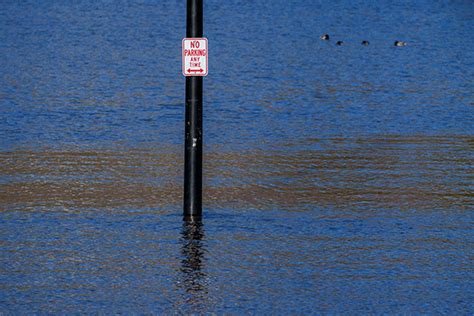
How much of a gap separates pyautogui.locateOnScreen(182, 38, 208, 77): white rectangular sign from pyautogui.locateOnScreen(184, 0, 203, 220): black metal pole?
0.29 feet

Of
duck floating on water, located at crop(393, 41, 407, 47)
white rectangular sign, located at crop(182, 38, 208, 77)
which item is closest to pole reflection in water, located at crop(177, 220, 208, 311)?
white rectangular sign, located at crop(182, 38, 208, 77)

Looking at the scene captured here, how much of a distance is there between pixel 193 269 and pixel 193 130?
2.61 meters

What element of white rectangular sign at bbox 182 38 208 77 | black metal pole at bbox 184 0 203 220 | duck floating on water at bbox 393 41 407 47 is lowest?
duck floating on water at bbox 393 41 407 47

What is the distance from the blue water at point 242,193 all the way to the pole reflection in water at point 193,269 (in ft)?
0.08

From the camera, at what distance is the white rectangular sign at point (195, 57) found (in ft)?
41.1

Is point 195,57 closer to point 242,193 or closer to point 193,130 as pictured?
point 193,130

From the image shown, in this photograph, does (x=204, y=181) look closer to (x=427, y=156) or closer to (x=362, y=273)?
(x=427, y=156)

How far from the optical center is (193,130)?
42.0 feet

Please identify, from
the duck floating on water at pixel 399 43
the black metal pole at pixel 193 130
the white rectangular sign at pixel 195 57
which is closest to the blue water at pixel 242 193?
the black metal pole at pixel 193 130

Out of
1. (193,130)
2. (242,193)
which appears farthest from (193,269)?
(242,193)

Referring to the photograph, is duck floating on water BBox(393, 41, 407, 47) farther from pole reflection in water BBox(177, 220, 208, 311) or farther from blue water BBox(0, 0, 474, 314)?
pole reflection in water BBox(177, 220, 208, 311)

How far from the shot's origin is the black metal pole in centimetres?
1263

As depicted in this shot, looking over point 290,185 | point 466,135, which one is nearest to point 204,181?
point 290,185

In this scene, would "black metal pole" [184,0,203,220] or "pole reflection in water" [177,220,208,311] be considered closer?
"pole reflection in water" [177,220,208,311]
